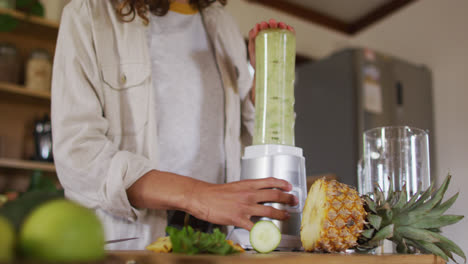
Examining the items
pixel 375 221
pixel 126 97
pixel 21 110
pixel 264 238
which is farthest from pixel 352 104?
pixel 264 238

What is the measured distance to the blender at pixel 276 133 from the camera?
2.70 feet

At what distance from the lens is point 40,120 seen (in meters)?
2.50

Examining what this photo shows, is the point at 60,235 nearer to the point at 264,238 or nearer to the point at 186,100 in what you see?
the point at 264,238

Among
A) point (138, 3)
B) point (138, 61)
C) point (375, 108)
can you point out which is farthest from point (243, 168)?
point (375, 108)

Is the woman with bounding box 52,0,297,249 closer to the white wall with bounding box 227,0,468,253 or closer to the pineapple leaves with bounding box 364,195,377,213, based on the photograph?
the pineapple leaves with bounding box 364,195,377,213

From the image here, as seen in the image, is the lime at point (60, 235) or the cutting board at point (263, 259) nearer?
the lime at point (60, 235)

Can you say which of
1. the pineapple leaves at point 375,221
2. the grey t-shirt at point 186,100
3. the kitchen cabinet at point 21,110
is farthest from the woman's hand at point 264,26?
the kitchen cabinet at point 21,110

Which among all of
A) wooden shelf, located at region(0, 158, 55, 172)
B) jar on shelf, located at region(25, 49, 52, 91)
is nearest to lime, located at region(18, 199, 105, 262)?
wooden shelf, located at region(0, 158, 55, 172)

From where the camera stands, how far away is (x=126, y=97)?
1055mm

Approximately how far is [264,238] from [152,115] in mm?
477

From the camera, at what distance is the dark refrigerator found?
295 centimetres

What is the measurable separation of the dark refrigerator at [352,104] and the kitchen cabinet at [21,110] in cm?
179

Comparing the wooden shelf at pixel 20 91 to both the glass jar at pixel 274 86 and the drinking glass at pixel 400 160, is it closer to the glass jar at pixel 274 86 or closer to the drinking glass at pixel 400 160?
the glass jar at pixel 274 86

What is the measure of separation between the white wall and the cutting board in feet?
7.49
